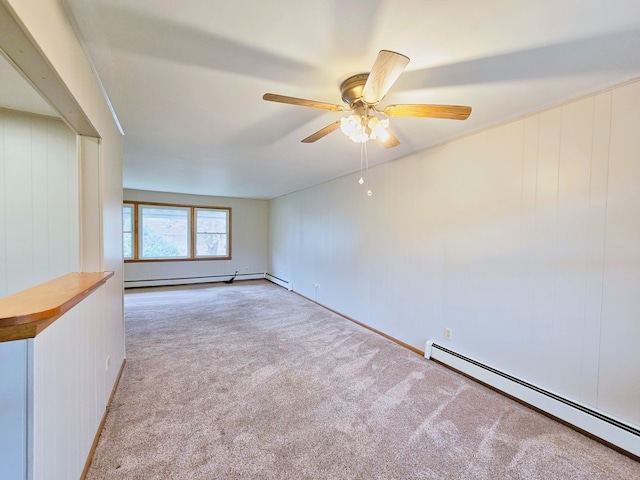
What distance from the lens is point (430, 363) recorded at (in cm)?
273

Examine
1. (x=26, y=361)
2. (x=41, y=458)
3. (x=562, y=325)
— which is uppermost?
(x=26, y=361)

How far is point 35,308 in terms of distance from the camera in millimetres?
918

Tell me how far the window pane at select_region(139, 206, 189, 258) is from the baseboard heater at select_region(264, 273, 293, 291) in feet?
6.89

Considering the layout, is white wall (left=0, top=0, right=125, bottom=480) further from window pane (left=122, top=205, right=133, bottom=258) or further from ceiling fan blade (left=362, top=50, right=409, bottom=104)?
window pane (left=122, top=205, right=133, bottom=258)

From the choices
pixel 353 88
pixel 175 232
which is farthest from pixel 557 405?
pixel 175 232

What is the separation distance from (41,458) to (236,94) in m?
2.05

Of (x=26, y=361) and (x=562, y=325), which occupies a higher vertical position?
(x=26, y=361)

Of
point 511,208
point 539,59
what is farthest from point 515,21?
point 511,208

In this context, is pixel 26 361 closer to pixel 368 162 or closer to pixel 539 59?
pixel 539 59

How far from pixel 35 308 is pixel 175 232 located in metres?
6.12

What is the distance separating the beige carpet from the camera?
4.94ft

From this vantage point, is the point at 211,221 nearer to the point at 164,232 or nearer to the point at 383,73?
the point at 164,232

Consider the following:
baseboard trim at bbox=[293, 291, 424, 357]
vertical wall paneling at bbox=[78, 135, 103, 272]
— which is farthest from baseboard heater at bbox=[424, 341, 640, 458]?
vertical wall paneling at bbox=[78, 135, 103, 272]

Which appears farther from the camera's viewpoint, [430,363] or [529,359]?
[430,363]
